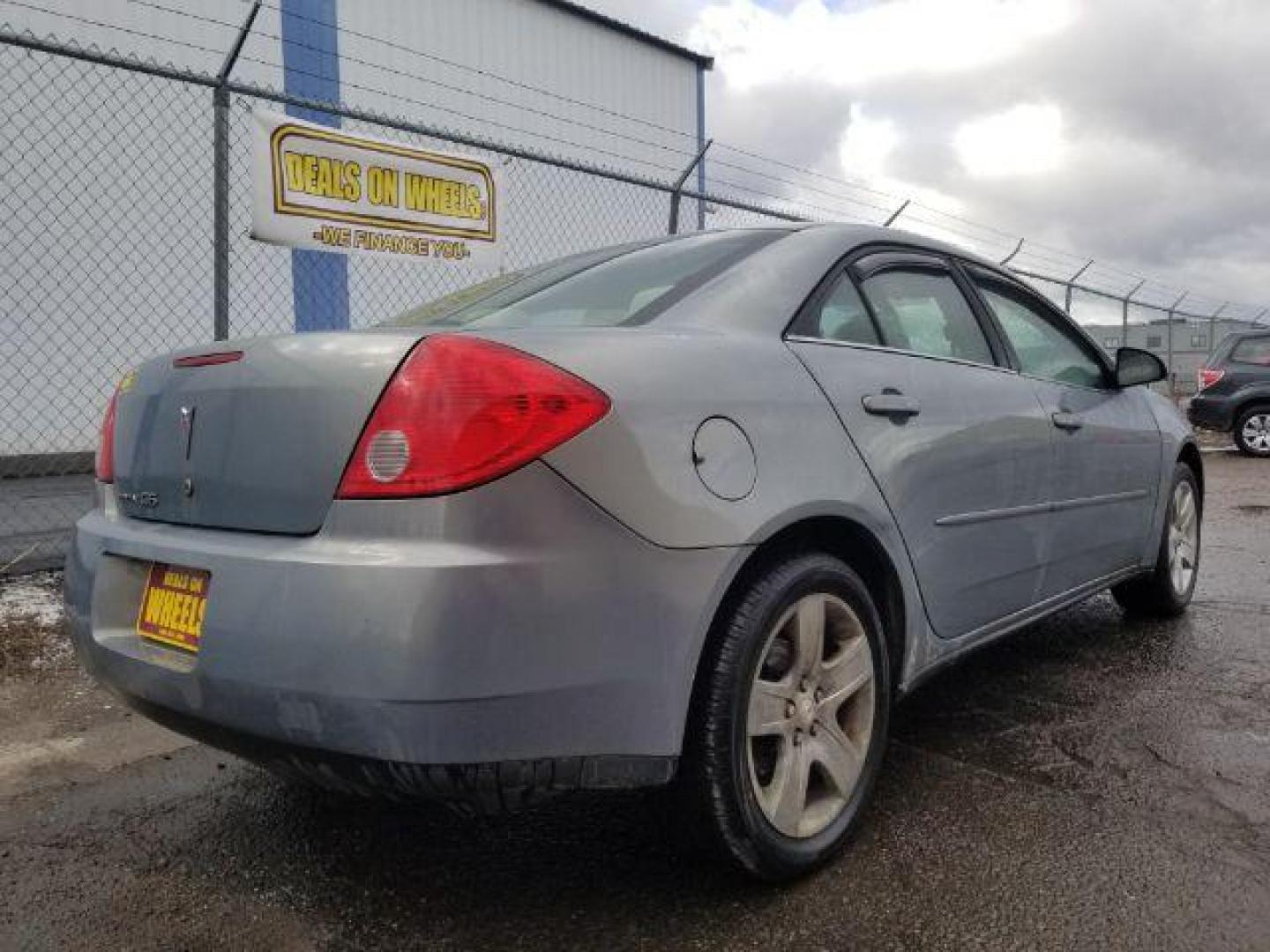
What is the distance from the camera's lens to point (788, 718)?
2.06 meters

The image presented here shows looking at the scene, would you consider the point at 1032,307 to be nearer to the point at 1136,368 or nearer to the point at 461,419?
the point at 1136,368

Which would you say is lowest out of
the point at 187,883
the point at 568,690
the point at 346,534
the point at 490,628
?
the point at 187,883

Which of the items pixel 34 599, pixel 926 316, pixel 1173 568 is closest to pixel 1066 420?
pixel 926 316

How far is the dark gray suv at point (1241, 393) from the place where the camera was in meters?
12.6

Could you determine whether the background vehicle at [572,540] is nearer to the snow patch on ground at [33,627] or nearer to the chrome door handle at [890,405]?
the chrome door handle at [890,405]

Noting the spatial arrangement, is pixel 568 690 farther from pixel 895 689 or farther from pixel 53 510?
pixel 53 510

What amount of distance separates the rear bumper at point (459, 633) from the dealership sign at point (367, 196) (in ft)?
11.9

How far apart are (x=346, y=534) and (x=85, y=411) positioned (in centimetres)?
963

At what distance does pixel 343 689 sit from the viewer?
1.62m

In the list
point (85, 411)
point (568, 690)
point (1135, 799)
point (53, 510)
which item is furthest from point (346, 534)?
point (85, 411)

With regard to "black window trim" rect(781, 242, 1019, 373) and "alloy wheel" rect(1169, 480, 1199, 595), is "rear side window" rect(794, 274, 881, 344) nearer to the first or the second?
"black window trim" rect(781, 242, 1019, 373)

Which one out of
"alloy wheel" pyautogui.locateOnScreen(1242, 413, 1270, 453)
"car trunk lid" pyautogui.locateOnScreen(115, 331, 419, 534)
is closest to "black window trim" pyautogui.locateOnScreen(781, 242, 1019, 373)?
"car trunk lid" pyautogui.locateOnScreen(115, 331, 419, 534)

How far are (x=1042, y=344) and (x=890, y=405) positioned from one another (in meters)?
1.34

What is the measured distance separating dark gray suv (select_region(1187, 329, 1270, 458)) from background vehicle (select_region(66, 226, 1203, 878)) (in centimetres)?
1211
